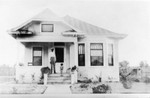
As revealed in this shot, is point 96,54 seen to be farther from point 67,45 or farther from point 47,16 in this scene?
point 47,16

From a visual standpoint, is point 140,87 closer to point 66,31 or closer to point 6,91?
point 66,31

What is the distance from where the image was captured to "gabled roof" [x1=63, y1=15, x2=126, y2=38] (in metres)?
5.71

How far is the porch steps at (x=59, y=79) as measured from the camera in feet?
18.4

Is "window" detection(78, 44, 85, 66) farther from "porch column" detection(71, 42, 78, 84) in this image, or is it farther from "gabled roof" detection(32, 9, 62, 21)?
"gabled roof" detection(32, 9, 62, 21)

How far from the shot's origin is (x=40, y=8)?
549 cm

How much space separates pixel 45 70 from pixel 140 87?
2.16 metres

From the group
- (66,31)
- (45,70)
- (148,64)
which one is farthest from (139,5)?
(45,70)

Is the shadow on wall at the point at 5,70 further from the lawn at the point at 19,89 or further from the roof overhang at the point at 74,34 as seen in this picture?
the roof overhang at the point at 74,34

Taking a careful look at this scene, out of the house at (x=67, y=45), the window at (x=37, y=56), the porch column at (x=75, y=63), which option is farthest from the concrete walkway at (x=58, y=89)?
the window at (x=37, y=56)

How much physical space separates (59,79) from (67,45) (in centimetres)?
89

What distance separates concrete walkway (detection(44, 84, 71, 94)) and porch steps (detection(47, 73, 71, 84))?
96 mm

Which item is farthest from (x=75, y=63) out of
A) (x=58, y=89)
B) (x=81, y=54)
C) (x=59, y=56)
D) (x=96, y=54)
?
(x=58, y=89)

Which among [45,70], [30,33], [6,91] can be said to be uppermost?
[30,33]

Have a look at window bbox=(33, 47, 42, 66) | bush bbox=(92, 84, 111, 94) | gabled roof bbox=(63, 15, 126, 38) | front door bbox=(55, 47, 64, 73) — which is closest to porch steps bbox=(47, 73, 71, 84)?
front door bbox=(55, 47, 64, 73)
